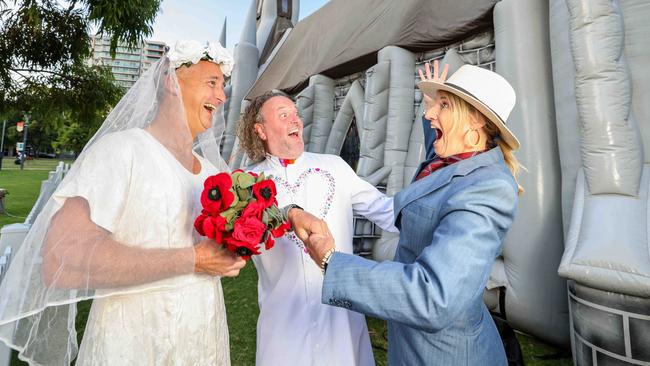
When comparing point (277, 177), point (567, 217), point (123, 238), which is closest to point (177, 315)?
point (123, 238)

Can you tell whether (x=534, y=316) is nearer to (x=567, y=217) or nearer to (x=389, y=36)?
(x=567, y=217)

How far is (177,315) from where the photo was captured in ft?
4.32

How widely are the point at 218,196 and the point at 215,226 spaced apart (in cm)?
10

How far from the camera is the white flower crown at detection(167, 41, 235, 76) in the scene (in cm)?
147

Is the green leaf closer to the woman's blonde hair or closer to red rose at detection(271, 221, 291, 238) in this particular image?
red rose at detection(271, 221, 291, 238)

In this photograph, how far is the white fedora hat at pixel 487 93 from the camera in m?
1.29

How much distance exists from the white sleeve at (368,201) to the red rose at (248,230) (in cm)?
105

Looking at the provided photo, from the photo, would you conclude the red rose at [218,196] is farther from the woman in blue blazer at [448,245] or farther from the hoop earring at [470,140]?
the hoop earring at [470,140]

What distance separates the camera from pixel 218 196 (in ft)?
3.84

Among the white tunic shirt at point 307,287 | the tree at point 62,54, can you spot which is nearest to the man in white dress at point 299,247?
the white tunic shirt at point 307,287

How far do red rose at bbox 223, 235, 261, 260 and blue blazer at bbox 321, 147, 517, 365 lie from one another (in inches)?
10.9

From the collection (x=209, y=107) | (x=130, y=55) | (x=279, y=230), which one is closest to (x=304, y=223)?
(x=279, y=230)

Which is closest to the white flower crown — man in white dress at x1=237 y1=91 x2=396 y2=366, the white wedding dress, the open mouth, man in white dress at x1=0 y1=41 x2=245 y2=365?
man in white dress at x1=0 y1=41 x2=245 y2=365

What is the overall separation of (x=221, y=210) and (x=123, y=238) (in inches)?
15.3
